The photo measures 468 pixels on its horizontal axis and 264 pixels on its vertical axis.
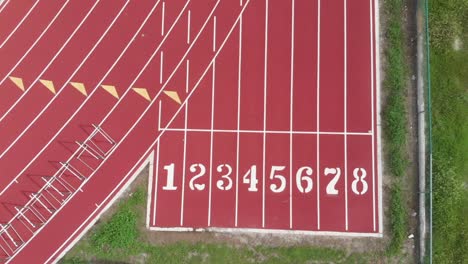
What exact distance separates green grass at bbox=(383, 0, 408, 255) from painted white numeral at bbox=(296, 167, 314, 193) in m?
2.03

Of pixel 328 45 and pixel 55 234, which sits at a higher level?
pixel 328 45

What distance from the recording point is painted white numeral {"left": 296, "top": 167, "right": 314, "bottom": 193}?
1148 cm

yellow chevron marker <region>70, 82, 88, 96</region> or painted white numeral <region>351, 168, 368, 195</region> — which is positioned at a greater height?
yellow chevron marker <region>70, 82, 88, 96</region>

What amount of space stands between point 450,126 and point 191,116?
675cm

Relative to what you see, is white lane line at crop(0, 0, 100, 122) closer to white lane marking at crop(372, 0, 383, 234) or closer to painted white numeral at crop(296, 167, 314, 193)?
painted white numeral at crop(296, 167, 314, 193)

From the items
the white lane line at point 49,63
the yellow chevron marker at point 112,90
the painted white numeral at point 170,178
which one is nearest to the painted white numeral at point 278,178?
the painted white numeral at point 170,178

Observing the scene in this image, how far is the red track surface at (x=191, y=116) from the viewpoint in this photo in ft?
37.6

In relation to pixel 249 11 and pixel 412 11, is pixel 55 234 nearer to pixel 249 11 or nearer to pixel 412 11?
pixel 249 11

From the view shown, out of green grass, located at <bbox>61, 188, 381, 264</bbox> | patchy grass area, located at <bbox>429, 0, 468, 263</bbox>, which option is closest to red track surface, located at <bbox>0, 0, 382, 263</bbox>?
green grass, located at <bbox>61, 188, 381, 264</bbox>

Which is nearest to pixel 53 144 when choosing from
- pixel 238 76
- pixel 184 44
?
pixel 184 44

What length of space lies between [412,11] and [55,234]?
1109 cm

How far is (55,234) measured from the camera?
1141 centimetres

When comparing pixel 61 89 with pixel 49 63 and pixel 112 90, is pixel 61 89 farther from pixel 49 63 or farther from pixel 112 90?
pixel 112 90

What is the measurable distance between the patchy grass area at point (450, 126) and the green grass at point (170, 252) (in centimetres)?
194
